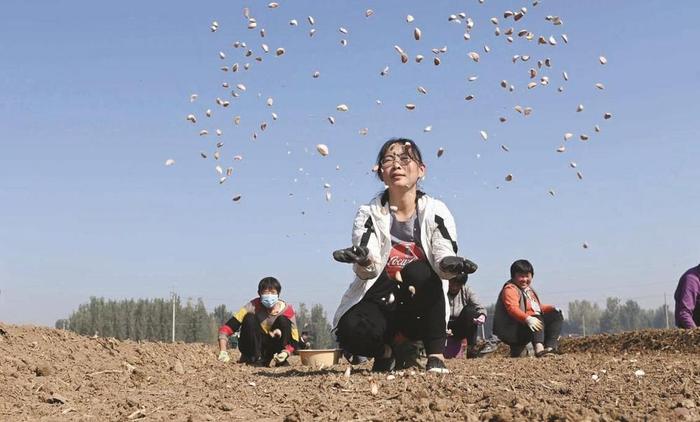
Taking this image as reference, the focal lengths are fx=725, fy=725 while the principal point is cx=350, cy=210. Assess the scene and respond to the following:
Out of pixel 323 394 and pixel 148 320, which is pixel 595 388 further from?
pixel 148 320

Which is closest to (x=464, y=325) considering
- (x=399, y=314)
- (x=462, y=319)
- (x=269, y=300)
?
(x=462, y=319)

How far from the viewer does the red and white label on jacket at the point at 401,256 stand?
5461 millimetres

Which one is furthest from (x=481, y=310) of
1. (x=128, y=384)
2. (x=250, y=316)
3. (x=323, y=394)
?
(x=323, y=394)

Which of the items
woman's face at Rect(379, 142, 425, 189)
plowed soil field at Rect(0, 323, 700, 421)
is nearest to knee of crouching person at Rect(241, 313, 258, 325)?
plowed soil field at Rect(0, 323, 700, 421)

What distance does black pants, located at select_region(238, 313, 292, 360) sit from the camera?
9.42 m

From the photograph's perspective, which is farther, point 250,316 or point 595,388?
point 250,316

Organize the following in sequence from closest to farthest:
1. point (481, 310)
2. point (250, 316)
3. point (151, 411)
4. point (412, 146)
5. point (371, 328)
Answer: point (151, 411)
point (371, 328)
point (412, 146)
point (250, 316)
point (481, 310)

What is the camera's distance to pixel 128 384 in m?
5.66

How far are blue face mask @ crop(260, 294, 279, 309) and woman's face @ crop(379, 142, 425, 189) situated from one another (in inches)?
163

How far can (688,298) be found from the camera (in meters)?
8.94

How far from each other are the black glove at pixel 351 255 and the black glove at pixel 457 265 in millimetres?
582

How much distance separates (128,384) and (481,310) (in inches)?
223

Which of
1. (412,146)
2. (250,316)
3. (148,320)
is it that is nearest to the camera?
(412,146)

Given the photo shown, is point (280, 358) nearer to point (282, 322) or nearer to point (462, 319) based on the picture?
point (282, 322)
